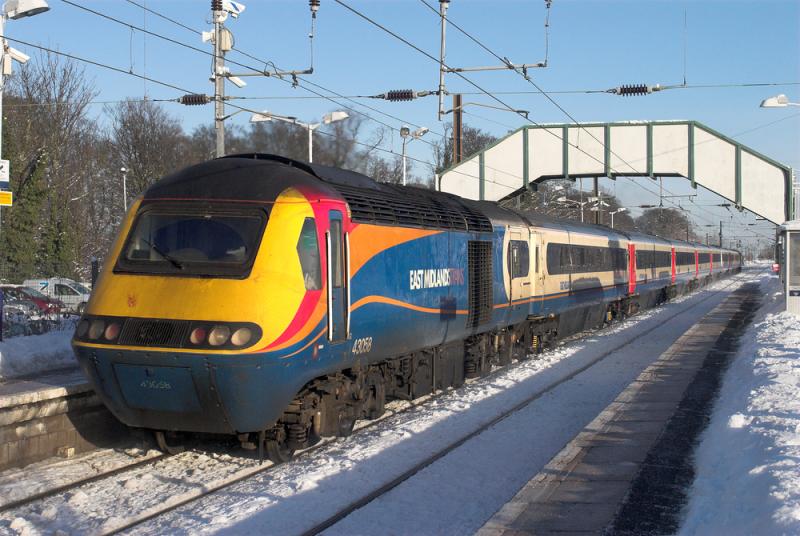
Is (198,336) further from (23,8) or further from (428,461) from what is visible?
(23,8)

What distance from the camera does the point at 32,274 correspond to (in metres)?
22.6

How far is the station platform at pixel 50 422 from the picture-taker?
30.2 feet

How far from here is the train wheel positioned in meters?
9.12

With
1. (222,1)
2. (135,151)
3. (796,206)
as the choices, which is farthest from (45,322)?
(135,151)

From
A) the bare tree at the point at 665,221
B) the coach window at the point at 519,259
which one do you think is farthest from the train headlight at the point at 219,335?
the bare tree at the point at 665,221

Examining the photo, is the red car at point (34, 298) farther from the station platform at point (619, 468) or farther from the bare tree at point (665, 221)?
the bare tree at point (665, 221)

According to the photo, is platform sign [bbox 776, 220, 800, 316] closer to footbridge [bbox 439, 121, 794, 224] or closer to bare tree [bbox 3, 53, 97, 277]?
footbridge [bbox 439, 121, 794, 224]

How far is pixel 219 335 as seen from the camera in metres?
8.02

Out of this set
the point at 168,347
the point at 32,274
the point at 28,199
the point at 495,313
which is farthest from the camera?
the point at 28,199

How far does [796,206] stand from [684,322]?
6.49 meters

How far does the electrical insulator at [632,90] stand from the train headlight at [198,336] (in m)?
16.6

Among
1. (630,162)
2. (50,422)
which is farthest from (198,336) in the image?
(630,162)

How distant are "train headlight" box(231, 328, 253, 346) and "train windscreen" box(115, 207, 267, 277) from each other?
0.60 m

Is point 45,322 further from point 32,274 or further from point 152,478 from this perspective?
point 152,478
